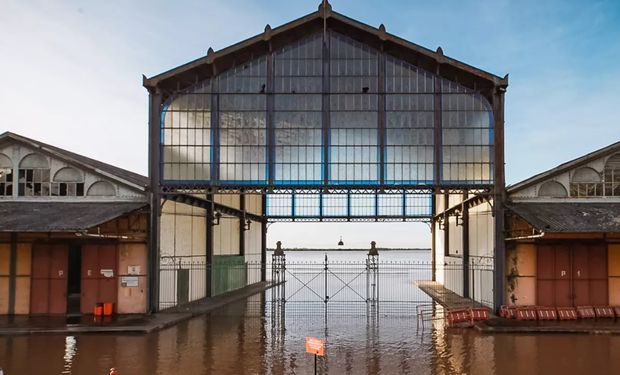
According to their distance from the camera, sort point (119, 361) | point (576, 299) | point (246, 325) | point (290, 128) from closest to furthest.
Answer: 1. point (119, 361)
2. point (246, 325)
3. point (576, 299)
4. point (290, 128)

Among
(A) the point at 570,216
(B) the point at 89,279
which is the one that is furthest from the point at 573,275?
(B) the point at 89,279

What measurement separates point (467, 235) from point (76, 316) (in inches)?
906

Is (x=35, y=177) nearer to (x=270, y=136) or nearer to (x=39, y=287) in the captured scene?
(x=39, y=287)

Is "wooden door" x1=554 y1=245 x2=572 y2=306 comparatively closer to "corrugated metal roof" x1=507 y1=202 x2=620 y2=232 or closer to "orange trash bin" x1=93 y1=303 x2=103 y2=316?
"corrugated metal roof" x1=507 y1=202 x2=620 y2=232

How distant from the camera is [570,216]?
95.2 ft

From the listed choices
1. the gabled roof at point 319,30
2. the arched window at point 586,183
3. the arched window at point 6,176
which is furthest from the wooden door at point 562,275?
the arched window at point 6,176

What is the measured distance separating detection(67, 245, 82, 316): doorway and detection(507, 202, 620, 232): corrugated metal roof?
2137 cm

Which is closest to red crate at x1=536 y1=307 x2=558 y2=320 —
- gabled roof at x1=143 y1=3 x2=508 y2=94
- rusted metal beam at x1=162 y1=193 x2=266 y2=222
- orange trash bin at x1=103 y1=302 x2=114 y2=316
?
gabled roof at x1=143 y1=3 x2=508 y2=94

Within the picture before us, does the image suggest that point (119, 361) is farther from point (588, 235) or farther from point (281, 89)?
point (588, 235)

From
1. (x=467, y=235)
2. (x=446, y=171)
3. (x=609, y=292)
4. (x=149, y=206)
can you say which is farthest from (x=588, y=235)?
(x=149, y=206)

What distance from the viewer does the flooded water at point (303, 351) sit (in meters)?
19.0

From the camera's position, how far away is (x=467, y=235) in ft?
130

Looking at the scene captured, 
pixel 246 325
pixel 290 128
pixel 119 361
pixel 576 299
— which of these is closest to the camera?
pixel 119 361

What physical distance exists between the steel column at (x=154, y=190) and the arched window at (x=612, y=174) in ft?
71.0
